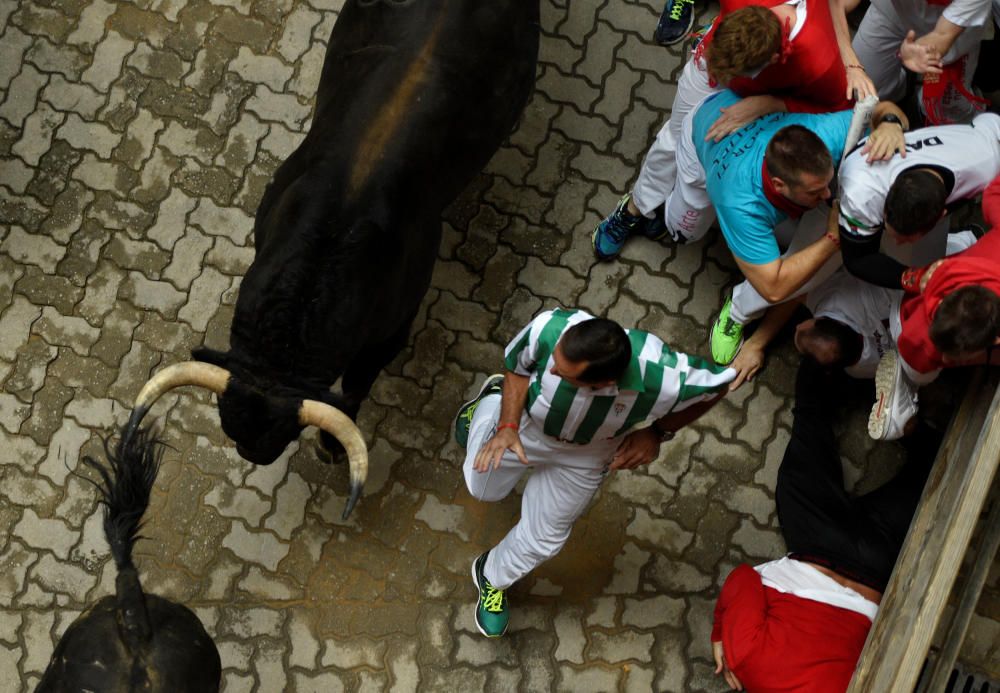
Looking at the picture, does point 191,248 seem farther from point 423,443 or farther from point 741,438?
point 741,438

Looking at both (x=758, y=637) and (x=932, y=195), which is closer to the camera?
(x=932, y=195)

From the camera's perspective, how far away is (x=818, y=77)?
4180 mm

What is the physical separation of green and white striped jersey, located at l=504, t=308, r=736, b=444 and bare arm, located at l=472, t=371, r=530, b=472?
8cm

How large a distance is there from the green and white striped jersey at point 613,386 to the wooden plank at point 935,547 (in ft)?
3.28

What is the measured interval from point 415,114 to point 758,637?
2.85m

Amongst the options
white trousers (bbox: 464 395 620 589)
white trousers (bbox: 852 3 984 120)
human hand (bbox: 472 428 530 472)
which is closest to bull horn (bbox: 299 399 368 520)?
human hand (bbox: 472 428 530 472)

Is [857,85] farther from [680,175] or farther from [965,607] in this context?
[965,607]

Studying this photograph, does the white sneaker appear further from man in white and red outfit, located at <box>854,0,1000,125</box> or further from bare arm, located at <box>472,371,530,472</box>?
bare arm, located at <box>472,371,530,472</box>

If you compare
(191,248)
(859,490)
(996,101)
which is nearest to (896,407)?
(859,490)

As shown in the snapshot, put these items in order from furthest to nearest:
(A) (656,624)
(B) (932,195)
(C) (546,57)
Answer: (C) (546,57) < (A) (656,624) < (B) (932,195)

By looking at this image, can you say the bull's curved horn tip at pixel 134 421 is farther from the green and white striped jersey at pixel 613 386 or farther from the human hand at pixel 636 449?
the human hand at pixel 636 449

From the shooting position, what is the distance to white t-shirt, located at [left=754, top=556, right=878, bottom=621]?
4242 mm

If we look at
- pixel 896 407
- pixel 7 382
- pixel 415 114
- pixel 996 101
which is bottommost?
pixel 7 382

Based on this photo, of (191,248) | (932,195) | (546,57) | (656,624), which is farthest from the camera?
(546,57)
